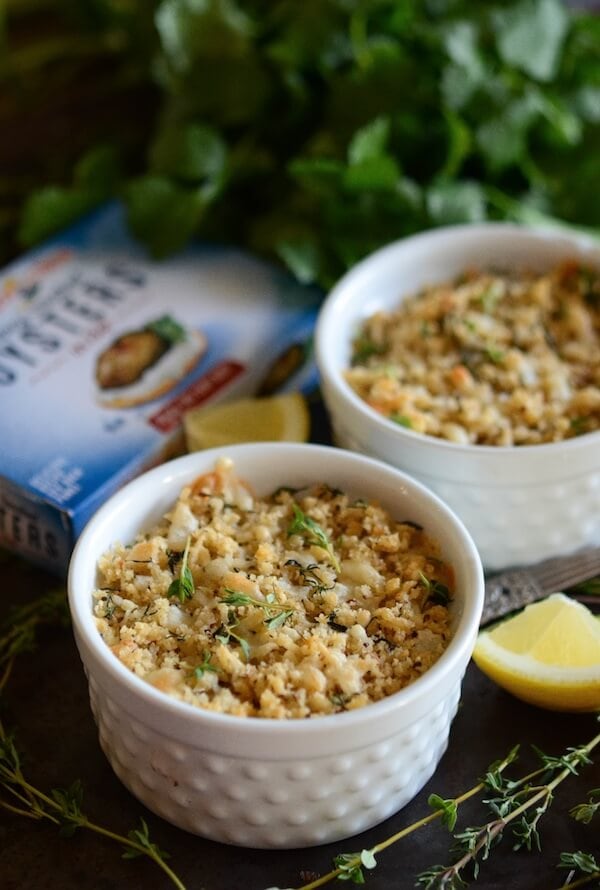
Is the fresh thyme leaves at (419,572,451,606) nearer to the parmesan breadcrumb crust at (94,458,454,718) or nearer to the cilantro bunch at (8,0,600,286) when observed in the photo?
the parmesan breadcrumb crust at (94,458,454,718)

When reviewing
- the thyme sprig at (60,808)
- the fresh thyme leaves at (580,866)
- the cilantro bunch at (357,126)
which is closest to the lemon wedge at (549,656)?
the fresh thyme leaves at (580,866)

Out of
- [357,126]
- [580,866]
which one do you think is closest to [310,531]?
[580,866]

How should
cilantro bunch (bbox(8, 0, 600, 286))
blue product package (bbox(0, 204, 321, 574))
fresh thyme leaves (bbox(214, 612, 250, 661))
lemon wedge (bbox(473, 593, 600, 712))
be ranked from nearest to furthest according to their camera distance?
fresh thyme leaves (bbox(214, 612, 250, 661)), lemon wedge (bbox(473, 593, 600, 712)), blue product package (bbox(0, 204, 321, 574)), cilantro bunch (bbox(8, 0, 600, 286))

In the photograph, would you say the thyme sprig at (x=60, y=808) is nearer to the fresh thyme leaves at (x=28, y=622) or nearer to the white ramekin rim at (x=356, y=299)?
the fresh thyme leaves at (x=28, y=622)

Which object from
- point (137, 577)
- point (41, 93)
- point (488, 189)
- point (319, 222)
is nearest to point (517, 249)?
point (488, 189)

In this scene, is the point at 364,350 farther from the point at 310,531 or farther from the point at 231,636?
the point at 231,636

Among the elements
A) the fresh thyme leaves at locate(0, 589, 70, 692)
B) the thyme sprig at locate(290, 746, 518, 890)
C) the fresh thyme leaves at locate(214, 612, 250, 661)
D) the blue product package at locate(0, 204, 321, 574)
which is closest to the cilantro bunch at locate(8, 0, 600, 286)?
the blue product package at locate(0, 204, 321, 574)
